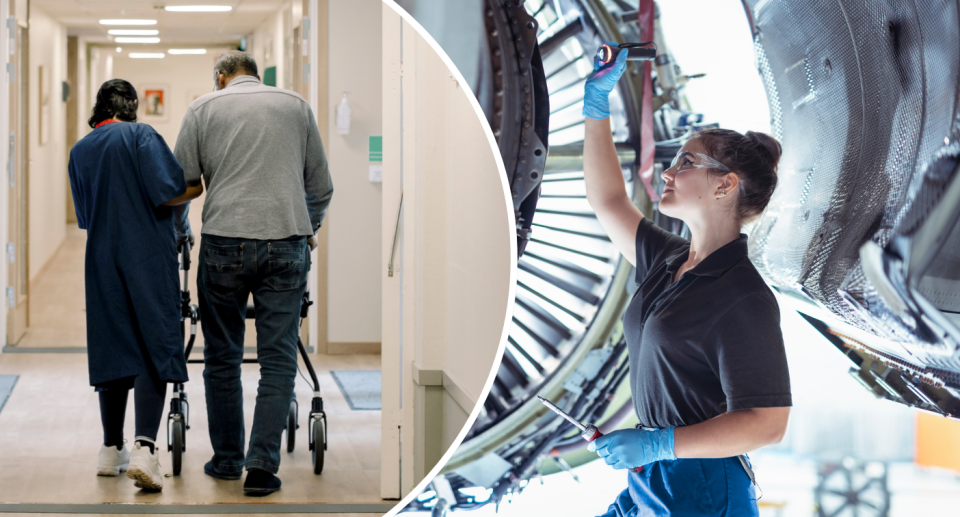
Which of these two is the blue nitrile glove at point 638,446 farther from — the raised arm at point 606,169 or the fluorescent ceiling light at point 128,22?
the fluorescent ceiling light at point 128,22

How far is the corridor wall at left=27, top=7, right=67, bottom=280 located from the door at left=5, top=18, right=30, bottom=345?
0.59 meters

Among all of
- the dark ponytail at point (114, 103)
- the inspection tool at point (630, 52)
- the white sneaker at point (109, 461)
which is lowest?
the white sneaker at point (109, 461)

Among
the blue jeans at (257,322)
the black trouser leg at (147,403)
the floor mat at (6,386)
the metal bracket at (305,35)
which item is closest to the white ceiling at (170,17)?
the metal bracket at (305,35)

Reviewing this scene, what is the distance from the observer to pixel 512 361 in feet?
7.38

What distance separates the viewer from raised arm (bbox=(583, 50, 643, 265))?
2.05 metres

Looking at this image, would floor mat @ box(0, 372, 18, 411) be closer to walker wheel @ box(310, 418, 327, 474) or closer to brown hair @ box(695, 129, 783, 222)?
walker wheel @ box(310, 418, 327, 474)

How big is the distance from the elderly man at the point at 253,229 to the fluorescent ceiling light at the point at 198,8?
14.1 feet

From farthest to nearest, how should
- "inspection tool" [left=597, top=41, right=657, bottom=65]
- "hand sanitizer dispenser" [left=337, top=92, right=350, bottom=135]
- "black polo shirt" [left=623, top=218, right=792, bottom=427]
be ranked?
1. "hand sanitizer dispenser" [left=337, top=92, right=350, bottom=135]
2. "inspection tool" [left=597, top=41, right=657, bottom=65]
3. "black polo shirt" [left=623, top=218, right=792, bottom=427]

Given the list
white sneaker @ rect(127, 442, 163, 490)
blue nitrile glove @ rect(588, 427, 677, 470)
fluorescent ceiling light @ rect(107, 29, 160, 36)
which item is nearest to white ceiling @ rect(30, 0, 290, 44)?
fluorescent ceiling light @ rect(107, 29, 160, 36)

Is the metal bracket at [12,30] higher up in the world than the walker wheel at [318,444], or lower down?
higher up

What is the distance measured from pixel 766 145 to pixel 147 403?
175 centimetres

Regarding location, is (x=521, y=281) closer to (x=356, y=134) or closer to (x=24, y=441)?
(x=24, y=441)

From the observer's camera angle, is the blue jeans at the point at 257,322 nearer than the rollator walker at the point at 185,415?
Yes

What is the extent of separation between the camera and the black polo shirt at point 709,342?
1.86 metres
